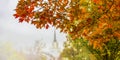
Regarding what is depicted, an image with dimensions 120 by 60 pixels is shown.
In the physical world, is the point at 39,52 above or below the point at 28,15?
above

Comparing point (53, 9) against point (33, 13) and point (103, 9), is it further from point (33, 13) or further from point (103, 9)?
point (103, 9)

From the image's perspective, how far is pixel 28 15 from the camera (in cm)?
1029

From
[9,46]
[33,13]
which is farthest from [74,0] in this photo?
[9,46]

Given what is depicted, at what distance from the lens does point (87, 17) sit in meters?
10.5

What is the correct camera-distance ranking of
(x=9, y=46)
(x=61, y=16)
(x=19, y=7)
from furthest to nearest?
(x=9, y=46) → (x=61, y=16) → (x=19, y=7)

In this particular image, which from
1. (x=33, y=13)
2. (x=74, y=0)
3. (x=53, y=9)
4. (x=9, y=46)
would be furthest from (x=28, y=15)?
(x=9, y=46)

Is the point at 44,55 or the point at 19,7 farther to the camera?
the point at 44,55

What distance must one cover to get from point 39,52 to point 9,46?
9667 mm

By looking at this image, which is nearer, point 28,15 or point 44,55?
point 28,15

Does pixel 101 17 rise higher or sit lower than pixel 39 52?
lower

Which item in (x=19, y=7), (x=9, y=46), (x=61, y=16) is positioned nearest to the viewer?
Result: (x=19, y=7)

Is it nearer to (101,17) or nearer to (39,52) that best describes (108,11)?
(101,17)

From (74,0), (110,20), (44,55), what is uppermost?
(44,55)

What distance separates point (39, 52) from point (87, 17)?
9091cm
